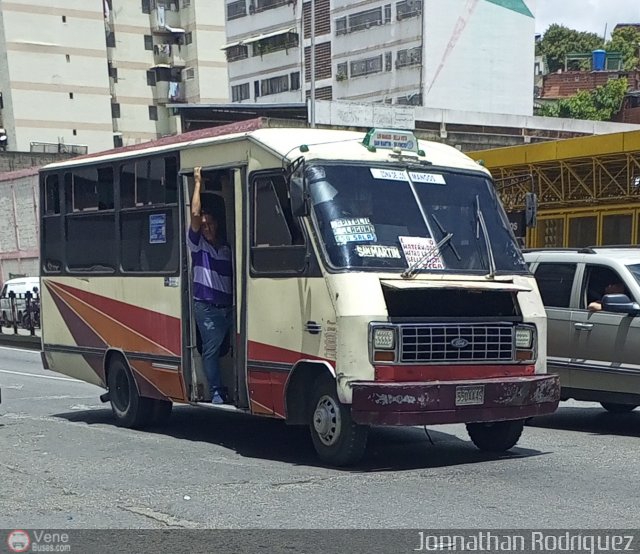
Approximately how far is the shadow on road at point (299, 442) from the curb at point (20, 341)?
1359 cm

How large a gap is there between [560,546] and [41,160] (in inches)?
1850

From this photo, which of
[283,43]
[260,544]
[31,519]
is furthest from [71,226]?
[283,43]

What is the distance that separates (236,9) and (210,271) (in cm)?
6939

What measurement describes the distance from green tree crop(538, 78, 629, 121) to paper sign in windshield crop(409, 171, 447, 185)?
64.4 m

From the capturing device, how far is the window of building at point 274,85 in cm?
7412

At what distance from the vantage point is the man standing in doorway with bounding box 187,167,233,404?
33.3 ft

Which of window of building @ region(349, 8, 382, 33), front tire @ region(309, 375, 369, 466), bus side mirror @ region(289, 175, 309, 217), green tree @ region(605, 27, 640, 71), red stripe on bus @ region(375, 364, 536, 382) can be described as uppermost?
green tree @ region(605, 27, 640, 71)

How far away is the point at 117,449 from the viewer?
10.1 meters

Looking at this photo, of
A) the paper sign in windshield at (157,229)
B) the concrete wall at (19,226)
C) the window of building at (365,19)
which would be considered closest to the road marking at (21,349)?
the concrete wall at (19,226)

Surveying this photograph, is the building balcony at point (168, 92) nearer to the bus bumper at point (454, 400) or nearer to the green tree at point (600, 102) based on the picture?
the green tree at point (600, 102)

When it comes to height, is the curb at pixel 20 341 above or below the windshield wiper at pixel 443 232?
below

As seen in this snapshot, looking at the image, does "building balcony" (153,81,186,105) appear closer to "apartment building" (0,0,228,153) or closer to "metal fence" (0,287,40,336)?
"apartment building" (0,0,228,153)

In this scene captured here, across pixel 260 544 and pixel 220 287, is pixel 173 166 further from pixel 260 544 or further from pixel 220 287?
pixel 260 544

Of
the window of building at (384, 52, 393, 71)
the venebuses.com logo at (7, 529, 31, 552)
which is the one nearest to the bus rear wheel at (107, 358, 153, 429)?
the venebuses.com logo at (7, 529, 31, 552)
